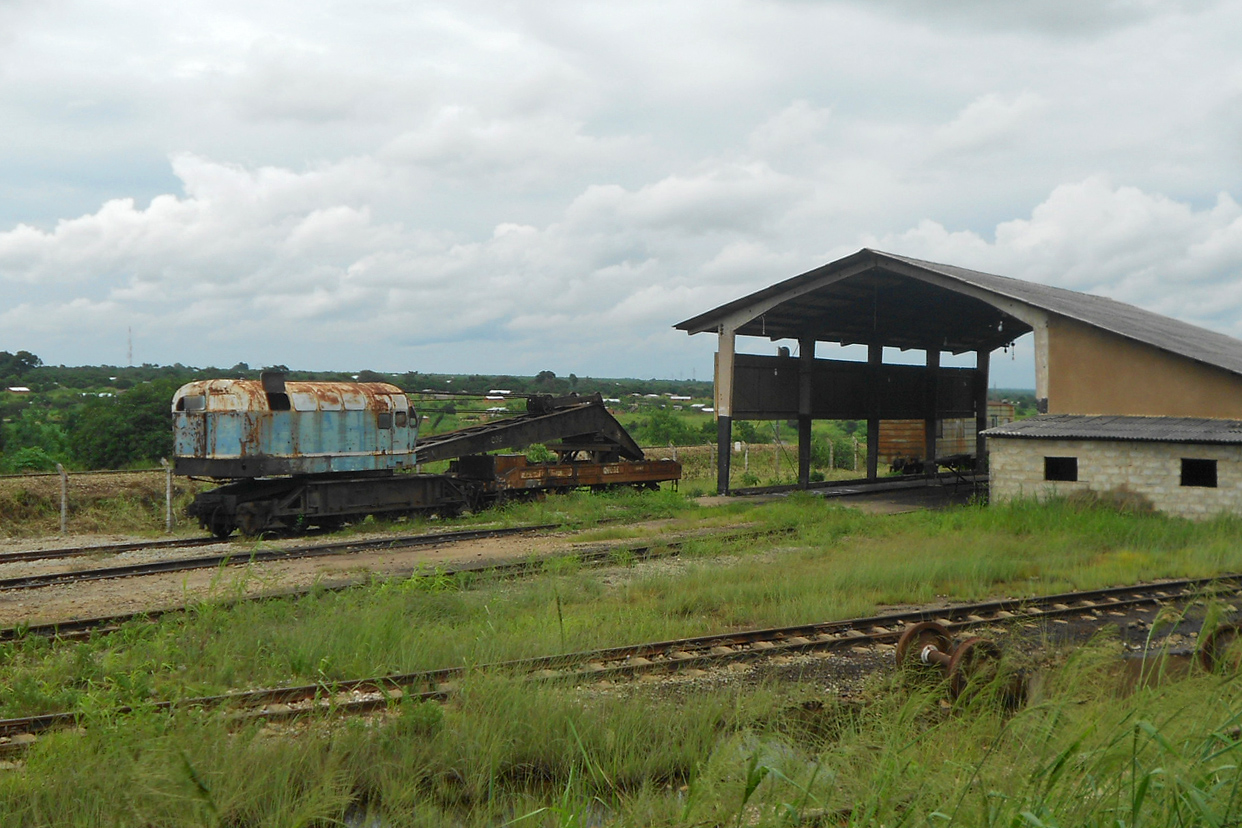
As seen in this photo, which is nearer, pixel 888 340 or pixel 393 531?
pixel 393 531

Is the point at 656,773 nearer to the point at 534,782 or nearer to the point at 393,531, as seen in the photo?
the point at 534,782

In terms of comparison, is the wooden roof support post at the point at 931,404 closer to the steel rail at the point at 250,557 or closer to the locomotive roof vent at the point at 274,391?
the steel rail at the point at 250,557

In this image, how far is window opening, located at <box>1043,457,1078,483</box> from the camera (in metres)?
17.6

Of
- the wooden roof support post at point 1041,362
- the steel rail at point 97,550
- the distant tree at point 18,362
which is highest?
the distant tree at point 18,362

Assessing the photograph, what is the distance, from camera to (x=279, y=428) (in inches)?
667

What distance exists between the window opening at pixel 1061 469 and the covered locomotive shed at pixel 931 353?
1960 mm

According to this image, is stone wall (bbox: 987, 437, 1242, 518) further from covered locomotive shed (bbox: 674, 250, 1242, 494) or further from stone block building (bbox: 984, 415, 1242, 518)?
covered locomotive shed (bbox: 674, 250, 1242, 494)

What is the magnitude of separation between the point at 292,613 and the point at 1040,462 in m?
15.1

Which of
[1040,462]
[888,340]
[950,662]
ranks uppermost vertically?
[888,340]

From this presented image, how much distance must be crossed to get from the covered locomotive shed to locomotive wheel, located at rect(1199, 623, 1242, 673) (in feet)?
40.3

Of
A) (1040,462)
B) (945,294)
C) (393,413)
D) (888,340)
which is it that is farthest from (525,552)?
(888,340)

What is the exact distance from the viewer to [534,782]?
5.62 metres

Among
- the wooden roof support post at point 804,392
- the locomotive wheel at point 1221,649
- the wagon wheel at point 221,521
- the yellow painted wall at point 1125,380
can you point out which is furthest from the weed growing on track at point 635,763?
the wooden roof support post at point 804,392

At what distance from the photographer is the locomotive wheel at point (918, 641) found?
7.21m
